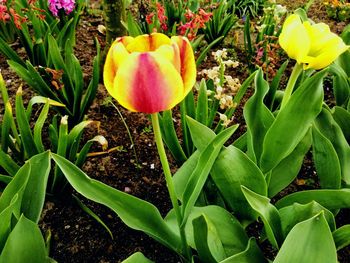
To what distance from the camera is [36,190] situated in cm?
130

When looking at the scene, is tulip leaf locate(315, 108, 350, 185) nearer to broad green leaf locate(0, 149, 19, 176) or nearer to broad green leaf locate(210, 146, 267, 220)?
broad green leaf locate(210, 146, 267, 220)

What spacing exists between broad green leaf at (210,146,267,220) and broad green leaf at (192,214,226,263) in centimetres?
17

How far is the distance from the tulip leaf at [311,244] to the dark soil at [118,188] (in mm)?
624

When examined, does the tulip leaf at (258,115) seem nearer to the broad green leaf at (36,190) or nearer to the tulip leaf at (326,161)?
the tulip leaf at (326,161)

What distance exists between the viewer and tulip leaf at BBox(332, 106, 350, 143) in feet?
5.33

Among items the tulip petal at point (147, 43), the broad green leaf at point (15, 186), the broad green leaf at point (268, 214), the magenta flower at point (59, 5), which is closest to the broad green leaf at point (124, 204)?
the broad green leaf at point (15, 186)

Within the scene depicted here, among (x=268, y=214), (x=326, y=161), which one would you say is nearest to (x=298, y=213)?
(x=268, y=214)

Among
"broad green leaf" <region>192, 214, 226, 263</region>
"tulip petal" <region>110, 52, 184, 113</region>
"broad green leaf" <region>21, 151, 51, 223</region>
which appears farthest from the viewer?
"broad green leaf" <region>21, 151, 51, 223</region>

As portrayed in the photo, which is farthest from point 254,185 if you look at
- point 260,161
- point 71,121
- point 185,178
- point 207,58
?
point 207,58

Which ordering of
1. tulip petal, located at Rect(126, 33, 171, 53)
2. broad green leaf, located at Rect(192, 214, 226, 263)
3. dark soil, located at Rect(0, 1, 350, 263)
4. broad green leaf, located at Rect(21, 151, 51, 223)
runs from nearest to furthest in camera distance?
1. tulip petal, located at Rect(126, 33, 171, 53)
2. broad green leaf, located at Rect(192, 214, 226, 263)
3. broad green leaf, located at Rect(21, 151, 51, 223)
4. dark soil, located at Rect(0, 1, 350, 263)

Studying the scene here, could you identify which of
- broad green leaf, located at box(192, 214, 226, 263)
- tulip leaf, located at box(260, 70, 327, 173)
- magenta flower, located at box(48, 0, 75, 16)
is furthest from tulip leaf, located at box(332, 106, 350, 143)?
magenta flower, located at box(48, 0, 75, 16)

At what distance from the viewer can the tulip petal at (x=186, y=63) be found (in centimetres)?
90

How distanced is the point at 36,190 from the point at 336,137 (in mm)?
1050

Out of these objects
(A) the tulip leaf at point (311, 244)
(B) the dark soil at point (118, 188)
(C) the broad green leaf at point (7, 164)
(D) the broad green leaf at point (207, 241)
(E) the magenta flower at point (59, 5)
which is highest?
(E) the magenta flower at point (59, 5)
